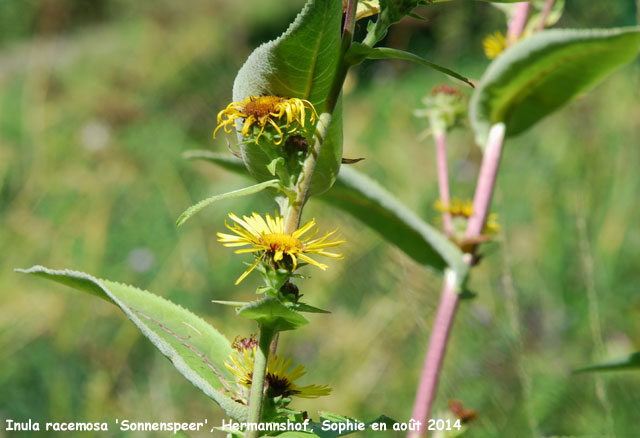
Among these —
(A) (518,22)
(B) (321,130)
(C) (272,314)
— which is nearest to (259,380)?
(C) (272,314)

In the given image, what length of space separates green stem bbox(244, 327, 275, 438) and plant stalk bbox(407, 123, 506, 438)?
295mm

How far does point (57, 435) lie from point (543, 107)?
45.1 inches

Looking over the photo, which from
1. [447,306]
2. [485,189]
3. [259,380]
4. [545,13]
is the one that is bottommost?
[259,380]

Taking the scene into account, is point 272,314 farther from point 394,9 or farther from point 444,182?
point 444,182

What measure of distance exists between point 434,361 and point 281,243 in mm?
357

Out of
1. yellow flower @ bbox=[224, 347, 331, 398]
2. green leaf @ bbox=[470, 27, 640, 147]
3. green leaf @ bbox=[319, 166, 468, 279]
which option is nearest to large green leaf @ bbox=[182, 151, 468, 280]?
green leaf @ bbox=[319, 166, 468, 279]

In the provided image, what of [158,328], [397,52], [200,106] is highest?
[200,106]

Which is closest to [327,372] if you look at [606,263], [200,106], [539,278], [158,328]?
[539,278]

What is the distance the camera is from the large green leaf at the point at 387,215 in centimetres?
61

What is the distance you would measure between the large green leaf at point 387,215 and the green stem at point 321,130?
22 centimetres

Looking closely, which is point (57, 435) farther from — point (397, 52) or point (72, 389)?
point (397, 52)

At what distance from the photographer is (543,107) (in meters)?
0.68

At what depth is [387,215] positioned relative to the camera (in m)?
0.67

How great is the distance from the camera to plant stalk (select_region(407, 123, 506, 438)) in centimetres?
64
